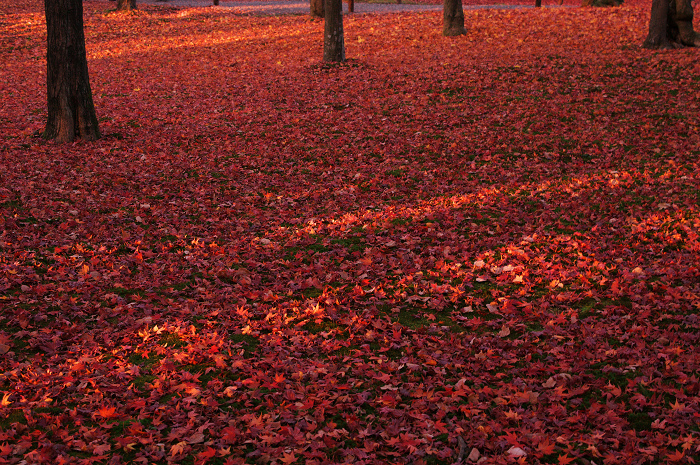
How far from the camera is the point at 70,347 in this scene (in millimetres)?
5074

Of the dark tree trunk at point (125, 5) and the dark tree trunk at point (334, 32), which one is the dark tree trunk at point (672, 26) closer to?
the dark tree trunk at point (334, 32)

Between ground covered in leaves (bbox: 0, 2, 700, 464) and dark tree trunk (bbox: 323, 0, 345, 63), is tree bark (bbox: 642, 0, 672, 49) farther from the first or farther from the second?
dark tree trunk (bbox: 323, 0, 345, 63)

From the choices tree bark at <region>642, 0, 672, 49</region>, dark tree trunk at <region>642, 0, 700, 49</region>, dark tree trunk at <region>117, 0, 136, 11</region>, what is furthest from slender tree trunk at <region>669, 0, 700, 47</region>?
dark tree trunk at <region>117, 0, 136, 11</region>

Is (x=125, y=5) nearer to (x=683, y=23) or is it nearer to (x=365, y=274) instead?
(x=683, y=23)

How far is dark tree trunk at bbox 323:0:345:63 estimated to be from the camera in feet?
55.4

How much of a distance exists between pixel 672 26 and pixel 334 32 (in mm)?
10241

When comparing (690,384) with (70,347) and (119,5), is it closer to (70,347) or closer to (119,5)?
(70,347)

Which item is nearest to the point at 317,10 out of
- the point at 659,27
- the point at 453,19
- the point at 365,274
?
the point at 453,19

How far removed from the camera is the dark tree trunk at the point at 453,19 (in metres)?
20.2

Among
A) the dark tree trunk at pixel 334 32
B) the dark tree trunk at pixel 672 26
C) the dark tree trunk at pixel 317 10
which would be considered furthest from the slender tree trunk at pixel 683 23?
the dark tree trunk at pixel 317 10

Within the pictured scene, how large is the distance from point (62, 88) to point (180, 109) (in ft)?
11.8

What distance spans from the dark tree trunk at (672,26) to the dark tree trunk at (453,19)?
6.63 metres

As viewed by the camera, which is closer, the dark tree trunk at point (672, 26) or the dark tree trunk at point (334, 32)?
the dark tree trunk at point (672, 26)

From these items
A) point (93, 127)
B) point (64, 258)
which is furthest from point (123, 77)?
point (64, 258)
